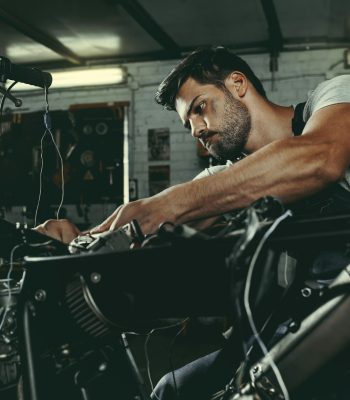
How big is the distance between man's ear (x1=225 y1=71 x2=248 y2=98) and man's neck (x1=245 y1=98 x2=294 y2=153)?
7 centimetres

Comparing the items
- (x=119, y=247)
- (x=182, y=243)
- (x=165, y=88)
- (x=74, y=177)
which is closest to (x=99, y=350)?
(x=119, y=247)

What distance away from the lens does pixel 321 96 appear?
4.36ft

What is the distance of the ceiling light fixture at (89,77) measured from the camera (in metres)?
5.64

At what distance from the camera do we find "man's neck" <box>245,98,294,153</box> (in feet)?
5.90

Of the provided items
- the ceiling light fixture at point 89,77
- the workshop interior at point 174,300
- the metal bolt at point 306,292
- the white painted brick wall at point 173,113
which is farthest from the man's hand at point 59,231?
the ceiling light fixture at point 89,77

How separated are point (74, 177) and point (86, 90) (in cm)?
111

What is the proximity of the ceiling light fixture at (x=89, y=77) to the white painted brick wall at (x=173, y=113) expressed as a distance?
220mm

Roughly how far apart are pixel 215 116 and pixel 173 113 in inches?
158

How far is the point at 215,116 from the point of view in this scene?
1823 millimetres

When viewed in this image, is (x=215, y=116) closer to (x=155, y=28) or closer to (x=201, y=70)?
(x=201, y=70)

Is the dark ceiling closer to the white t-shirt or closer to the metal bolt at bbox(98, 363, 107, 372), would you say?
the white t-shirt

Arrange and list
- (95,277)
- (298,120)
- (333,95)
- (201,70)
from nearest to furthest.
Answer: (95,277) → (333,95) → (298,120) → (201,70)

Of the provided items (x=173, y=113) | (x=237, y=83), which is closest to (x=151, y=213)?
(x=237, y=83)

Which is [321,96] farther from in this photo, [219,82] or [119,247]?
[119,247]
